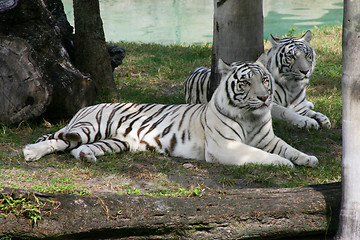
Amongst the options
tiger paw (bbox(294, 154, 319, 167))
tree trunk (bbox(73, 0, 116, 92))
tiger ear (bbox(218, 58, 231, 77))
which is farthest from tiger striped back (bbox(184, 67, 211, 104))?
tiger paw (bbox(294, 154, 319, 167))

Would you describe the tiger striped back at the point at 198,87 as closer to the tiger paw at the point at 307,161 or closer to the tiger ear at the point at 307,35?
the tiger ear at the point at 307,35

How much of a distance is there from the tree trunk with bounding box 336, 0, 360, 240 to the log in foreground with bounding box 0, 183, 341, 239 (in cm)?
18

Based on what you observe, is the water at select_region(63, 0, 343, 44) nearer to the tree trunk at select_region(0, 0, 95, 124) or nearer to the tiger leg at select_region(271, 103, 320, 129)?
the tree trunk at select_region(0, 0, 95, 124)

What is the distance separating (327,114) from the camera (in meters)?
6.41

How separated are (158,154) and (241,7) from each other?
1939mm

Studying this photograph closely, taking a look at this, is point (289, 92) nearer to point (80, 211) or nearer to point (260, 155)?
point (260, 155)

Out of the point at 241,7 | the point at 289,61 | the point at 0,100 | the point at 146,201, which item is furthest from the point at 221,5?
the point at 146,201

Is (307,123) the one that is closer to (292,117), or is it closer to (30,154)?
(292,117)

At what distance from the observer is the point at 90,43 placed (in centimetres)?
650

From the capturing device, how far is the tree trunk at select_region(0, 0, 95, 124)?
5543mm

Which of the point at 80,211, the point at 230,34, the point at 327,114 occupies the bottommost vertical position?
the point at 327,114

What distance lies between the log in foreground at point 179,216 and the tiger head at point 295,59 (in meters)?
3.18

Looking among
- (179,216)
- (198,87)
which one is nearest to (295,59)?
(198,87)

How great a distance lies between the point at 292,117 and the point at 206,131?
5.31ft
